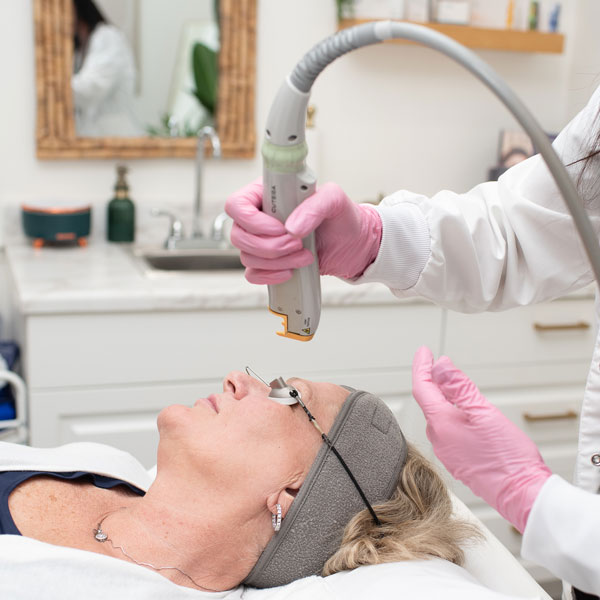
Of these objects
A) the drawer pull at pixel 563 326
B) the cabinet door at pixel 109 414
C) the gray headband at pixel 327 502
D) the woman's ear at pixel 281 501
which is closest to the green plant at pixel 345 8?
the drawer pull at pixel 563 326

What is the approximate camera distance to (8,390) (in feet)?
7.02

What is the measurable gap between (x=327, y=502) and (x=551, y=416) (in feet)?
4.58

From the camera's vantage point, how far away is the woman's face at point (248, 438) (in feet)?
4.24

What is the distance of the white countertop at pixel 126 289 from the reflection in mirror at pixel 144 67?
0.51 meters

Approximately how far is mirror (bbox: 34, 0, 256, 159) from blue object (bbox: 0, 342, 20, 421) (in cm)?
63

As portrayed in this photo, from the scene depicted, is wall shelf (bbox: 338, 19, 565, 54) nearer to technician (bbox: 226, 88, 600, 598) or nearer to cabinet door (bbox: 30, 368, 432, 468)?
cabinet door (bbox: 30, 368, 432, 468)

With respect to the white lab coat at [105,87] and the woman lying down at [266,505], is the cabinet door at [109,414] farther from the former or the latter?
the white lab coat at [105,87]

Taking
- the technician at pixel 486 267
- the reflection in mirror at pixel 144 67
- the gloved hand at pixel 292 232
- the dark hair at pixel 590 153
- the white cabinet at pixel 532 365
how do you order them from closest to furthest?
the technician at pixel 486 267, the gloved hand at pixel 292 232, the dark hair at pixel 590 153, the white cabinet at pixel 532 365, the reflection in mirror at pixel 144 67

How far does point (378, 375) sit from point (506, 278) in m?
0.97

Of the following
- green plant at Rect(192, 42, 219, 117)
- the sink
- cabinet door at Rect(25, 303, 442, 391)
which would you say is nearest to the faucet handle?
the sink

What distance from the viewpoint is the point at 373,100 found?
280 centimetres

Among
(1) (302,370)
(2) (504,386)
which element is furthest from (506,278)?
(2) (504,386)

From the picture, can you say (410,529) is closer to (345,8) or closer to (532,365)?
(532,365)

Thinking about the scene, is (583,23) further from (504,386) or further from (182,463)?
(182,463)
